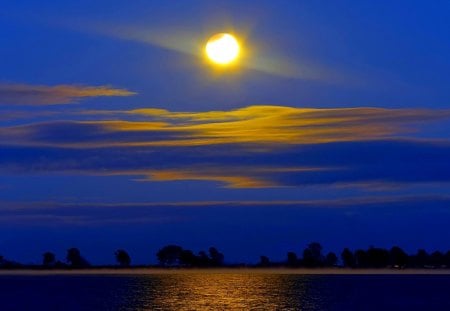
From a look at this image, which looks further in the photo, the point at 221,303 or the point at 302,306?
the point at 221,303

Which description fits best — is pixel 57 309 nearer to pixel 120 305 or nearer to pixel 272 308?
pixel 120 305

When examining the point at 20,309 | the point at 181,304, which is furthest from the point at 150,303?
the point at 20,309

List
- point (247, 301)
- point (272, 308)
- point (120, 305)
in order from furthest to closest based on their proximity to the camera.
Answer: point (247, 301), point (120, 305), point (272, 308)

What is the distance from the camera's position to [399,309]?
441 ft

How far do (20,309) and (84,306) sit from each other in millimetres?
9048

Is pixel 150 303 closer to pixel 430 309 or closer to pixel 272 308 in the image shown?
pixel 272 308

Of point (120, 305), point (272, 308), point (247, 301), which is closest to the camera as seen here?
point (272, 308)

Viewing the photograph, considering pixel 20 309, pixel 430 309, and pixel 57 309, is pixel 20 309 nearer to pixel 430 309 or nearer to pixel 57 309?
pixel 57 309

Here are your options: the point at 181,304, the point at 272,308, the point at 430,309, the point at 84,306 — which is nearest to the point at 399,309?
the point at 430,309

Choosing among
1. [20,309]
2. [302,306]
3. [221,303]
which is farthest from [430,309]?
[20,309]

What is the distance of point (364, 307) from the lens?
139000mm

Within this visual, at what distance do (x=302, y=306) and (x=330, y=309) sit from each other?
456 cm

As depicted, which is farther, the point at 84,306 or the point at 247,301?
the point at 247,301

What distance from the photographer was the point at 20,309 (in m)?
134
